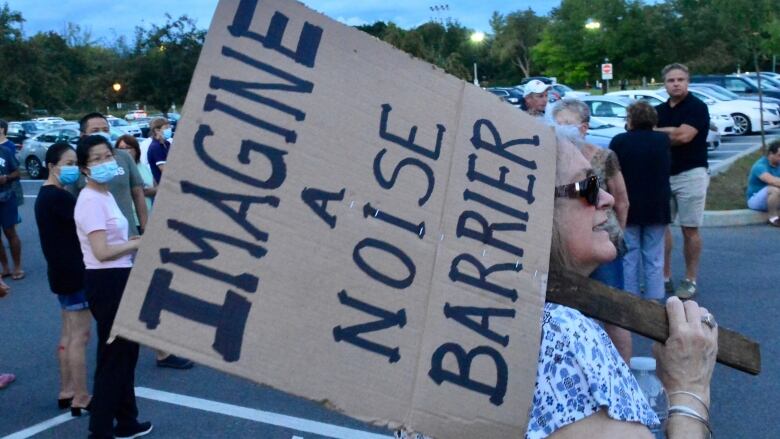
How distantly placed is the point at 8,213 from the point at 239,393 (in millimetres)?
5582

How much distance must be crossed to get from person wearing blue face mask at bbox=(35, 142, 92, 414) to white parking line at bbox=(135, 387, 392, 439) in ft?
1.73

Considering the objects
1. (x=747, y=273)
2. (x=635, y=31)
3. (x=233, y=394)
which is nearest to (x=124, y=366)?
(x=233, y=394)

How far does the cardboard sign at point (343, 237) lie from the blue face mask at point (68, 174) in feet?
13.9

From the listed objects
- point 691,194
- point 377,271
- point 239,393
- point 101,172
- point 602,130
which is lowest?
point 239,393

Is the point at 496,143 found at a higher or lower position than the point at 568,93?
lower

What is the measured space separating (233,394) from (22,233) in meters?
9.81

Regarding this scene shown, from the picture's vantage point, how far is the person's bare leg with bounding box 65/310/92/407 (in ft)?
17.6

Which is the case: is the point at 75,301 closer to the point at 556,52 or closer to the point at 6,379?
the point at 6,379

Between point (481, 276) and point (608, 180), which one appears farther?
point (608, 180)

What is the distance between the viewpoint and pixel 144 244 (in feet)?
5.10

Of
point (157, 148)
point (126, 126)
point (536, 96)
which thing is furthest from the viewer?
point (126, 126)

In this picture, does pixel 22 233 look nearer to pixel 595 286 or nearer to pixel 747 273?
pixel 747 273

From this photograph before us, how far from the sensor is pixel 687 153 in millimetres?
7477

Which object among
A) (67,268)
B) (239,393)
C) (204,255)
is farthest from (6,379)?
(204,255)
